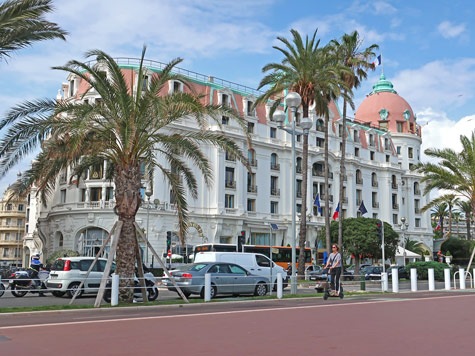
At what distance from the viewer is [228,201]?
54.5 metres

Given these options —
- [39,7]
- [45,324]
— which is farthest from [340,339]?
[39,7]

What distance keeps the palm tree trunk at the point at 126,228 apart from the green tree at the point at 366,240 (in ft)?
99.9

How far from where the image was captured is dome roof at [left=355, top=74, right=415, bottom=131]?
7650 centimetres

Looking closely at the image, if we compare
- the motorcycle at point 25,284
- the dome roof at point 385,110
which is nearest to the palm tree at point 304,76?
the motorcycle at point 25,284

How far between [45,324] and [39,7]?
8.00 meters

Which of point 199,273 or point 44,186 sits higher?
point 44,186

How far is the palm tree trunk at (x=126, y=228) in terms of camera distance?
15.9m

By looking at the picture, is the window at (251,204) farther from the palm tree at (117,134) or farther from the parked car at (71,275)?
the palm tree at (117,134)

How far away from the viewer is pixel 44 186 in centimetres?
1638

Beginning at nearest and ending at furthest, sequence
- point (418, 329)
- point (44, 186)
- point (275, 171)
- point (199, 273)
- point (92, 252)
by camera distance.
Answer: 1. point (418, 329)
2. point (44, 186)
3. point (199, 273)
4. point (92, 252)
5. point (275, 171)

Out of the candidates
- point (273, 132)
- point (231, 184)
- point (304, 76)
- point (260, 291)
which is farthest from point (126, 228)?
point (273, 132)

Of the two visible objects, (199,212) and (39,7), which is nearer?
(39,7)

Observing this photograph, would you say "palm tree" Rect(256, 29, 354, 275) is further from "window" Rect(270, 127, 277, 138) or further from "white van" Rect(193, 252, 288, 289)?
"window" Rect(270, 127, 277, 138)

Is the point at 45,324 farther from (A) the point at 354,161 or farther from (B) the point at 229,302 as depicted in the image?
(A) the point at 354,161
